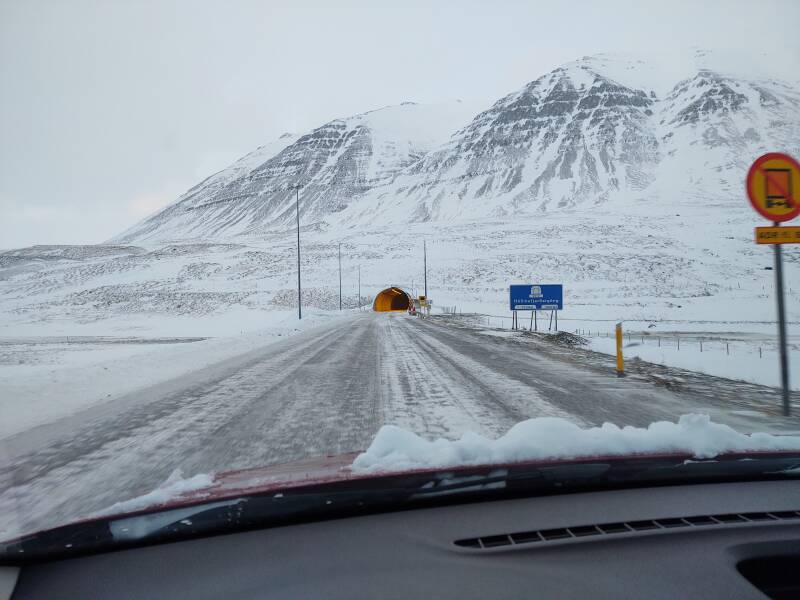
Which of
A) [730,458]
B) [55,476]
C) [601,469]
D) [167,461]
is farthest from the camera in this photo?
[167,461]

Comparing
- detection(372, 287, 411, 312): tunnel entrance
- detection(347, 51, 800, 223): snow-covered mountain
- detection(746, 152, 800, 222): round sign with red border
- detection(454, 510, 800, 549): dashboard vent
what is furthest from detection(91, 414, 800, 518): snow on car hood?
detection(347, 51, 800, 223): snow-covered mountain

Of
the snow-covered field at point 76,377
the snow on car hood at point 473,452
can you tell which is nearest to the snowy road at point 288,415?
the snow-covered field at point 76,377

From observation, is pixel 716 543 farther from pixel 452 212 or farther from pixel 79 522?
pixel 452 212

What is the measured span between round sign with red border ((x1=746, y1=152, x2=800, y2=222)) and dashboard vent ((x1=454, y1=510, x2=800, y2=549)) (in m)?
4.55

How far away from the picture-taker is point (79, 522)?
2016 mm

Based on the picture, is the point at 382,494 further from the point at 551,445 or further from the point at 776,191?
the point at 776,191

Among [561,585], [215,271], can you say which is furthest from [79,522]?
[215,271]

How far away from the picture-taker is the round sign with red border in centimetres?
555

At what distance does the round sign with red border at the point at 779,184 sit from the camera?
5.55 metres

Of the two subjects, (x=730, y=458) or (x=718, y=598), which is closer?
(x=718, y=598)

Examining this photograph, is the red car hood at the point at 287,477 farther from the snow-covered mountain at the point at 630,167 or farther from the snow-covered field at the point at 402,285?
the snow-covered mountain at the point at 630,167

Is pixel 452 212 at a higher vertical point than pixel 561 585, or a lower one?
higher

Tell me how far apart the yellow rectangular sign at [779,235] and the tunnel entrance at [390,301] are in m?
48.7

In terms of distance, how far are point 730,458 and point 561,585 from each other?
59.8 inches
